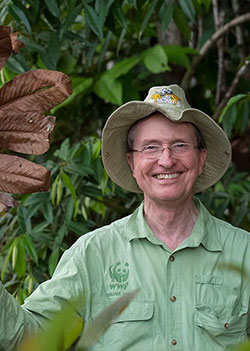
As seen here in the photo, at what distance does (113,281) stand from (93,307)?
8cm

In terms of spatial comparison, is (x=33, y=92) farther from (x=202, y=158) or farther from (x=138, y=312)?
(x=202, y=158)

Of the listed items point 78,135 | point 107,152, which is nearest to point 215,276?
point 107,152

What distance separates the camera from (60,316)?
1.55 ft

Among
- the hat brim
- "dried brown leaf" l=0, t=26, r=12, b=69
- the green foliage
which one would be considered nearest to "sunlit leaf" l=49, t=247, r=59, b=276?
the green foliage

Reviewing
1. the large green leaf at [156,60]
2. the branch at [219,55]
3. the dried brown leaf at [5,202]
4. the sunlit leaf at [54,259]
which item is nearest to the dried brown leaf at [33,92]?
the dried brown leaf at [5,202]

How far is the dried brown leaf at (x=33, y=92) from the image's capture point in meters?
0.97

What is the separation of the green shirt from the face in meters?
0.10

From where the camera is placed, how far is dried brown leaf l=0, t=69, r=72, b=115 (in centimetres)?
97

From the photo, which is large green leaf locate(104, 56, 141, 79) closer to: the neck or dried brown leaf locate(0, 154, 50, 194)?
the neck

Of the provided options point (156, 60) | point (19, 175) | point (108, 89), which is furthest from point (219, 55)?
point (19, 175)

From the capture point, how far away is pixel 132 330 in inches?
62.7

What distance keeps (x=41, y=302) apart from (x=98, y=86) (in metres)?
1.61

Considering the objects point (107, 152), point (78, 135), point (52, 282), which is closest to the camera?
point (52, 282)

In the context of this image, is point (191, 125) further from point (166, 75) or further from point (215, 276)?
point (166, 75)
